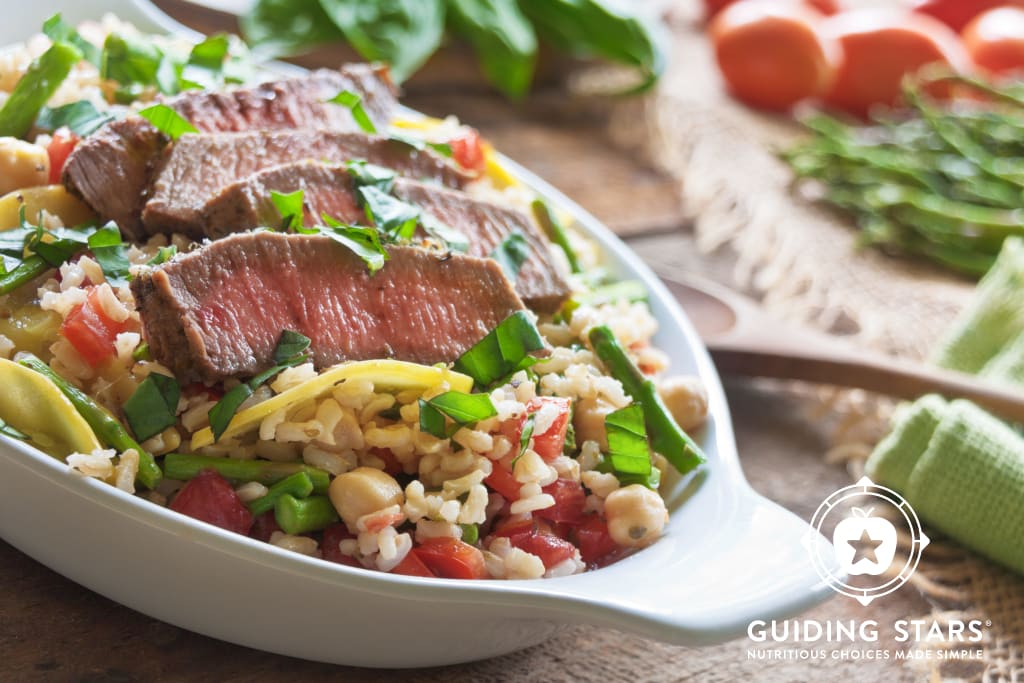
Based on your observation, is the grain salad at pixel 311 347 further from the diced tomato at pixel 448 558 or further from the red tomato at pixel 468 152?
the red tomato at pixel 468 152

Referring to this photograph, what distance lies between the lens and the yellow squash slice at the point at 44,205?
9.92ft

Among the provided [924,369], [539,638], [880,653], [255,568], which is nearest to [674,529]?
[539,638]

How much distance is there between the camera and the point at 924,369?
161 inches

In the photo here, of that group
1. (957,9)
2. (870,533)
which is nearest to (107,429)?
(870,533)

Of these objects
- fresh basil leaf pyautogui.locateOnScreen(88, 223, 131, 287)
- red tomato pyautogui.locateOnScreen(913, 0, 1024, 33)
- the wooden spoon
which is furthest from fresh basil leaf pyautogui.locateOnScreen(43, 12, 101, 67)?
red tomato pyautogui.locateOnScreen(913, 0, 1024, 33)

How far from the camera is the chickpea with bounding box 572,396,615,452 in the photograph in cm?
308

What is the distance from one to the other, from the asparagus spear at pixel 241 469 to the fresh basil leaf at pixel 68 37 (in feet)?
5.64

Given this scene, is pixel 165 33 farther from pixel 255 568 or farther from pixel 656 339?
pixel 255 568

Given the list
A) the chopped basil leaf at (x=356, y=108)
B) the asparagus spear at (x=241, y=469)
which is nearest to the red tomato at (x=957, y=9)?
the chopped basil leaf at (x=356, y=108)

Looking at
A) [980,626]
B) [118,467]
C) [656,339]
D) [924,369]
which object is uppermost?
[118,467]

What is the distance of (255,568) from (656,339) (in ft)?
6.22

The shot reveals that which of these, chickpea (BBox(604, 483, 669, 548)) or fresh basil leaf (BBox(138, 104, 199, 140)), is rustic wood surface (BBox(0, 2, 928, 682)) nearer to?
chickpea (BBox(604, 483, 669, 548))

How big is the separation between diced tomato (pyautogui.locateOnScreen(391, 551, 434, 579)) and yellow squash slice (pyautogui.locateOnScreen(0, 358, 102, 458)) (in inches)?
29.9

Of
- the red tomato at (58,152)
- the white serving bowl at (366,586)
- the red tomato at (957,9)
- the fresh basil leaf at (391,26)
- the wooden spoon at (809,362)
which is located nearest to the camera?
the white serving bowl at (366,586)
